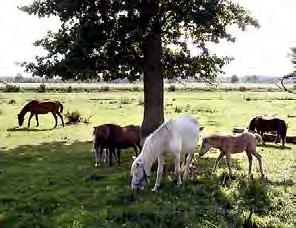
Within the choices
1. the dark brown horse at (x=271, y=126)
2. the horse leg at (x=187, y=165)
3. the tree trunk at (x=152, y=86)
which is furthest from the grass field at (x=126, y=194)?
the dark brown horse at (x=271, y=126)

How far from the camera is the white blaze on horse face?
1154 centimetres

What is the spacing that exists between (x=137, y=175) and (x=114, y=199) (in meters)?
0.86

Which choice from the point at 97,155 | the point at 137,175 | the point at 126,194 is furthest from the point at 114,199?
the point at 97,155

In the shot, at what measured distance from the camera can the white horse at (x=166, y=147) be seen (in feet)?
38.1

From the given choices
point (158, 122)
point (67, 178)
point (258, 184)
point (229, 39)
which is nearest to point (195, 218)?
point (258, 184)

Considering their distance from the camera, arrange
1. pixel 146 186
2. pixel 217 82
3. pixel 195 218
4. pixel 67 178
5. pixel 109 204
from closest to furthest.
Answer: pixel 195 218 < pixel 109 204 < pixel 146 186 < pixel 67 178 < pixel 217 82

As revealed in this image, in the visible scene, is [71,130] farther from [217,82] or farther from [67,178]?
[67,178]

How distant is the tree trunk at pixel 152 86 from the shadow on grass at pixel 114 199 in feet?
8.52

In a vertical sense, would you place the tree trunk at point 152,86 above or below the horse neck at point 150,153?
above

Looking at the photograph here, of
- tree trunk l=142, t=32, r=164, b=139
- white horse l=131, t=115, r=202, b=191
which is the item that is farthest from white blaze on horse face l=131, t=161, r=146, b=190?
tree trunk l=142, t=32, r=164, b=139

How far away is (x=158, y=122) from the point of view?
16703mm

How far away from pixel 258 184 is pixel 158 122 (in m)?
5.24

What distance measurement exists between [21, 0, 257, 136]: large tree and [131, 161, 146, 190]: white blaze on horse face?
4.26 m

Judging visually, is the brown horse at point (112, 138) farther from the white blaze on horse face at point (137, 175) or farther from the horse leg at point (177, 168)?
the white blaze on horse face at point (137, 175)
